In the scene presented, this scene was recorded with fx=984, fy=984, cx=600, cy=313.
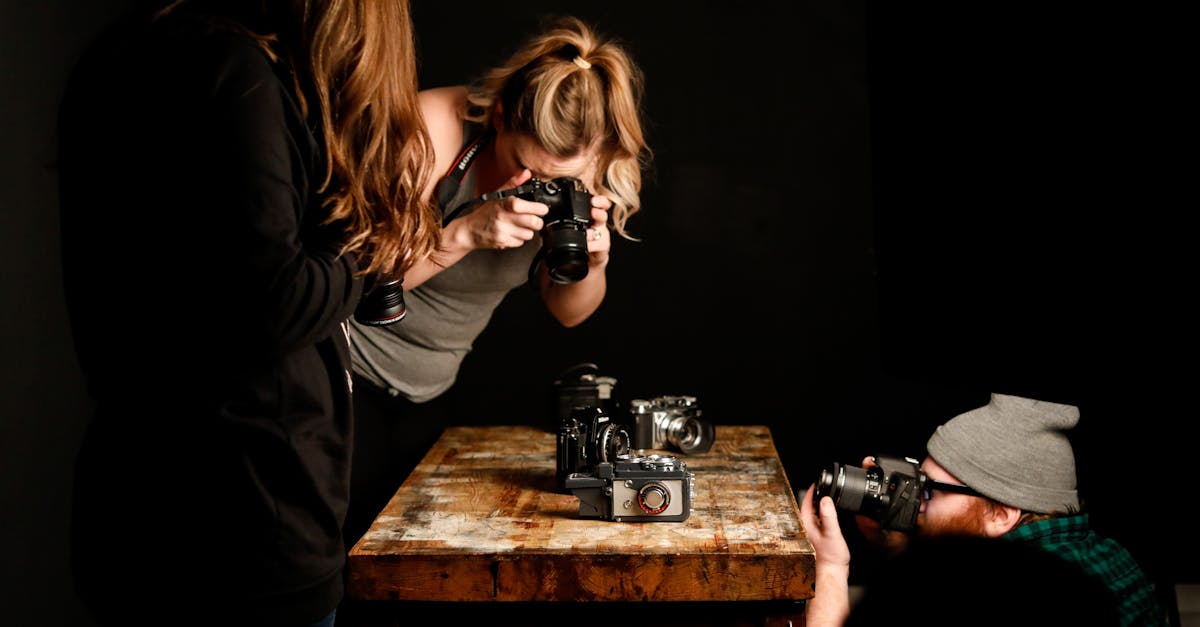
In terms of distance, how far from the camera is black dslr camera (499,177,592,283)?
169cm

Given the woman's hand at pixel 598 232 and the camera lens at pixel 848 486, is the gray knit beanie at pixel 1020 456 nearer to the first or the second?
the camera lens at pixel 848 486

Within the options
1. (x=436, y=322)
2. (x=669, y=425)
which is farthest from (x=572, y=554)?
(x=436, y=322)

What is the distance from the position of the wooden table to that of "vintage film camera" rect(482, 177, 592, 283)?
40 cm

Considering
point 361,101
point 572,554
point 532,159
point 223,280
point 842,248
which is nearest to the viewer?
point 223,280

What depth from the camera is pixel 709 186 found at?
2578 millimetres

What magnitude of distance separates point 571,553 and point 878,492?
21.7 inches

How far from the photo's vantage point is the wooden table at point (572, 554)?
4.37 ft

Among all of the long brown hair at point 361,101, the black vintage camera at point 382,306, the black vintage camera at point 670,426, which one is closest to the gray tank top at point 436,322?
the black vintage camera at point 670,426

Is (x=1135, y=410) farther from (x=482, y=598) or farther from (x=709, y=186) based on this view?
(x=709, y=186)

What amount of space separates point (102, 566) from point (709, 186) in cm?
189

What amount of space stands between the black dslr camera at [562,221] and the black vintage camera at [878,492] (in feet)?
1.82

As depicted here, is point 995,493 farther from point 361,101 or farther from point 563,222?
point 361,101

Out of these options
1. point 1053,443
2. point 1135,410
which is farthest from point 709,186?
point 1135,410

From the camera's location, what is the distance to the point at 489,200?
5.51 ft
